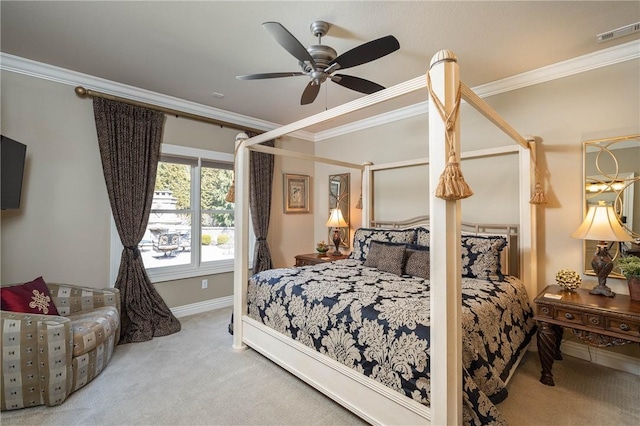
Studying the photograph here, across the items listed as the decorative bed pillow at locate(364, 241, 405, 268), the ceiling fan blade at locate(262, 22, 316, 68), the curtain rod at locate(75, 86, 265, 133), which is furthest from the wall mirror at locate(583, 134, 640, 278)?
the curtain rod at locate(75, 86, 265, 133)

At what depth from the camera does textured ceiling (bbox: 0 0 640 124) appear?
1.98 metres

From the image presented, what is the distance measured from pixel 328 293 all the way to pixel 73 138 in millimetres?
3014

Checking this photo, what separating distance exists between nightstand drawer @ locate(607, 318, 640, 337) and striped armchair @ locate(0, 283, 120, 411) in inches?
145

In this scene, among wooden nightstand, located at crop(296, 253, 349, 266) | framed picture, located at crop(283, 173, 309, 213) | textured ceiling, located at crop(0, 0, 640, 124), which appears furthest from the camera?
framed picture, located at crop(283, 173, 309, 213)

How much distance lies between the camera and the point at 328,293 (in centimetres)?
215

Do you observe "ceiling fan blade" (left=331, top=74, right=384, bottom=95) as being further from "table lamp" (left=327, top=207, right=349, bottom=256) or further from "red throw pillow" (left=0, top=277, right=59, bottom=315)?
"red throw pillow" (left=0, top=277, right=59, bottom=315)

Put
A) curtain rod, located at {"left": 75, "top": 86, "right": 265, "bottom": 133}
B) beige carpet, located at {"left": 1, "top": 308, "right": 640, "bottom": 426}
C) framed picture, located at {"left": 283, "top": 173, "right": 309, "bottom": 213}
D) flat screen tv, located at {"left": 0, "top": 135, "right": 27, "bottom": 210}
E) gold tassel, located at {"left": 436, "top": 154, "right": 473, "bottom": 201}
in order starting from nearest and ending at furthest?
gold tassel, located at {"left": 436, "top": 154, "right": 473, "bottom": 201}
beige carpet, located at {"left": 1, "top": 308, "right": 640, "bottom": 426}
flat screen tv, located at {"left": 0, "top": 135, "right": 27, "bottom": 210}
curtain rod, located at {"left": 75, "top": 86, "right": 265, "bottom": 133}
framed picture, located at {"left": 283, "top": 173, "right": 309, "bottom": 213}

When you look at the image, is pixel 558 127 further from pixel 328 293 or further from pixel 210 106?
pixel 210 106

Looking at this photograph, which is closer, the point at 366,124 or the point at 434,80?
the point at 434,80

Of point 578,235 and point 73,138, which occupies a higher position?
point 73,138

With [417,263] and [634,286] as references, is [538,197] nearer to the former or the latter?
[634,286]

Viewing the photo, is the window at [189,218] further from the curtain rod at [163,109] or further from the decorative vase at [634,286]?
the decorative vase at [634,286]

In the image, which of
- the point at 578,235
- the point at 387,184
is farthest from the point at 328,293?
the point at 387,184

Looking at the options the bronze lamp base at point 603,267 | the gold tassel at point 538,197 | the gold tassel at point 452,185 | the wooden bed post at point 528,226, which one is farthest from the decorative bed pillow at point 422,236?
the gold tassel at point 452,185
